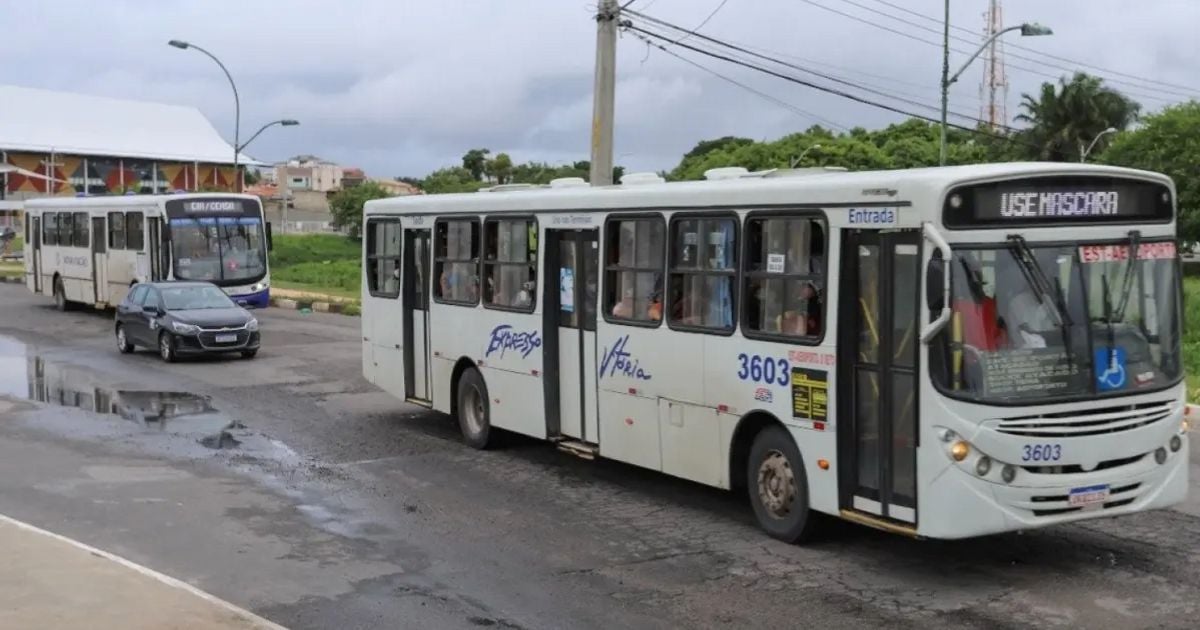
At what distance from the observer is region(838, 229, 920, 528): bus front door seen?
26.6 feet

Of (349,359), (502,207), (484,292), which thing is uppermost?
(502,207)

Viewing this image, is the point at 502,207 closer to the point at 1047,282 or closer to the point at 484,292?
the point at 484,292

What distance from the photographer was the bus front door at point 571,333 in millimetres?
11523

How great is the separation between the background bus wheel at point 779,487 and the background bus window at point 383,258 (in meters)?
6.46

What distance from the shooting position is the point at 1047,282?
8.03 m

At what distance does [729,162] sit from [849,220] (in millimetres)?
74422

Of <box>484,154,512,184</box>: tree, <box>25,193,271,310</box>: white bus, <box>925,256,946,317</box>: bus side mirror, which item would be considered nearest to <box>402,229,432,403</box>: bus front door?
<box>925,256,946,317</box>: bus side mirror

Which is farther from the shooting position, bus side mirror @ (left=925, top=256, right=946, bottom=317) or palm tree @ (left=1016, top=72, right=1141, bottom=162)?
palm tree @ (left=1016, top=72, right=1141, bottom=162)

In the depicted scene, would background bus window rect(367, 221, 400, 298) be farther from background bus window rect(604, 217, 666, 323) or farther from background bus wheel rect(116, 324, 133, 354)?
background bus wheel rect(116, 324, 133, 354)

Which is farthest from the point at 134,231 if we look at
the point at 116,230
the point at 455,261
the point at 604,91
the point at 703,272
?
the point at 703,272

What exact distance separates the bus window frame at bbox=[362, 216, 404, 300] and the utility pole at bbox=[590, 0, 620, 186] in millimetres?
7952

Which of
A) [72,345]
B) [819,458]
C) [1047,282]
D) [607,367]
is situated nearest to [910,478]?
[819,458]

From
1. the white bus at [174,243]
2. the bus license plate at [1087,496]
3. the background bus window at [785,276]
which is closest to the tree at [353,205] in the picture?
the white bus at [174,243]

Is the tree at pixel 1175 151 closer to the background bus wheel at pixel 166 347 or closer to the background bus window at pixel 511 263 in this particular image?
the background bus wheel at pixel 166 347
